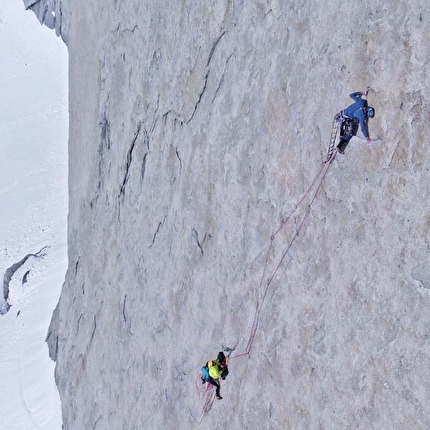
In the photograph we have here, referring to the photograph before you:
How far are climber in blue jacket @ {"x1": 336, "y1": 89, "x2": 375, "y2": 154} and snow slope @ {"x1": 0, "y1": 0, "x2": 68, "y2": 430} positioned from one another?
36.1 ft

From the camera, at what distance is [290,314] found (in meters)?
6.38

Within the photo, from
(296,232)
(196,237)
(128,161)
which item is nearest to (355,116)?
(296,232)

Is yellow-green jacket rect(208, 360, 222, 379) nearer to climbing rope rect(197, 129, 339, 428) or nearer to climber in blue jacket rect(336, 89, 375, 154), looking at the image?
climbing rope rect(197, 129, 339, 428)

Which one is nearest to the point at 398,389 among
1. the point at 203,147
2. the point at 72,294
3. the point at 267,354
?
the point at 267,354

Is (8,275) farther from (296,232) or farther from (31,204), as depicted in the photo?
(296,232)

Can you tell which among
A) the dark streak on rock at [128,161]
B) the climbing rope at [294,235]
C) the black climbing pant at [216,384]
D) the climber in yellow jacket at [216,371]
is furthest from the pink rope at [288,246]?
the dark streak on rock at [128,161]

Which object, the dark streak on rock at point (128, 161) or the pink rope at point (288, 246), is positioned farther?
the dark streak on rock at point (128, 161)

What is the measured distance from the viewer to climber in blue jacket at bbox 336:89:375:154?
17.3 ft

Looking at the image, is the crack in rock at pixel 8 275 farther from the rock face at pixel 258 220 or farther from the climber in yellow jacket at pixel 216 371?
the climber in yellow jacket at pixel 216 371

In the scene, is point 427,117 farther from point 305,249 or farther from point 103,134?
point 103,134

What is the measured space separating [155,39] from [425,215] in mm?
6058

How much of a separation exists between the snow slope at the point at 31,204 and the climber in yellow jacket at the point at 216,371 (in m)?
7.66

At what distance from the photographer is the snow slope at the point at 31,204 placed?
1507 centimetres

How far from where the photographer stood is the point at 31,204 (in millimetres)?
18578
